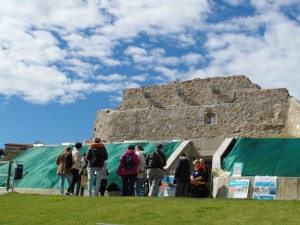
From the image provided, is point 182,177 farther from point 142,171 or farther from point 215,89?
point 215,89

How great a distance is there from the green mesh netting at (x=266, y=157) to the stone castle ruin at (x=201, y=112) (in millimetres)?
10290

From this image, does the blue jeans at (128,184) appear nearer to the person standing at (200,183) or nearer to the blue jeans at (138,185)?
the blue jeans at (138,185)

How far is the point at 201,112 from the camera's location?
30.8m

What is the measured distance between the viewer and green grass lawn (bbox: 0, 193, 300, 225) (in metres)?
9.62

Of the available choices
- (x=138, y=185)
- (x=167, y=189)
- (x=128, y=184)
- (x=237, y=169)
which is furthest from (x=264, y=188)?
(x=128, y=184)

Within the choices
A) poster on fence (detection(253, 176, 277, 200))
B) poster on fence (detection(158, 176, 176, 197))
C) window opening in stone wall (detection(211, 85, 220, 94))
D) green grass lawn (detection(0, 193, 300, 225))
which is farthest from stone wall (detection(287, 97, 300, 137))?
green grass lawn (detection(0, 193, 300, 225))

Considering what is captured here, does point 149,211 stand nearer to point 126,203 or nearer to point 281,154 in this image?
point 126,203

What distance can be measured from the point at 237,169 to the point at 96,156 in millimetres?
4503

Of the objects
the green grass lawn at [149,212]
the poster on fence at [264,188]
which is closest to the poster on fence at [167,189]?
the poster on fence at [264,188]

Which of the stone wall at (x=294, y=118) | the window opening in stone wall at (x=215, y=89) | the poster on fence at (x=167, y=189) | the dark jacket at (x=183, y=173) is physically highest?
the window opening in stone wall at (x=215, y=89)

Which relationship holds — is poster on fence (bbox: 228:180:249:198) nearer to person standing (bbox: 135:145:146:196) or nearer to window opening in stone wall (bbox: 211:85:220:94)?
person standing (bbox: 135:145:146:196)

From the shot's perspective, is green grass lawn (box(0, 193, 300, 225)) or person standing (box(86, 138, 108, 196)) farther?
person standing (box(86, 138, 108, 196))

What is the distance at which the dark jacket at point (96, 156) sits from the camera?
1441 centimetres

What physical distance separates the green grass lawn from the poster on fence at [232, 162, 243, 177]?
3817mm
